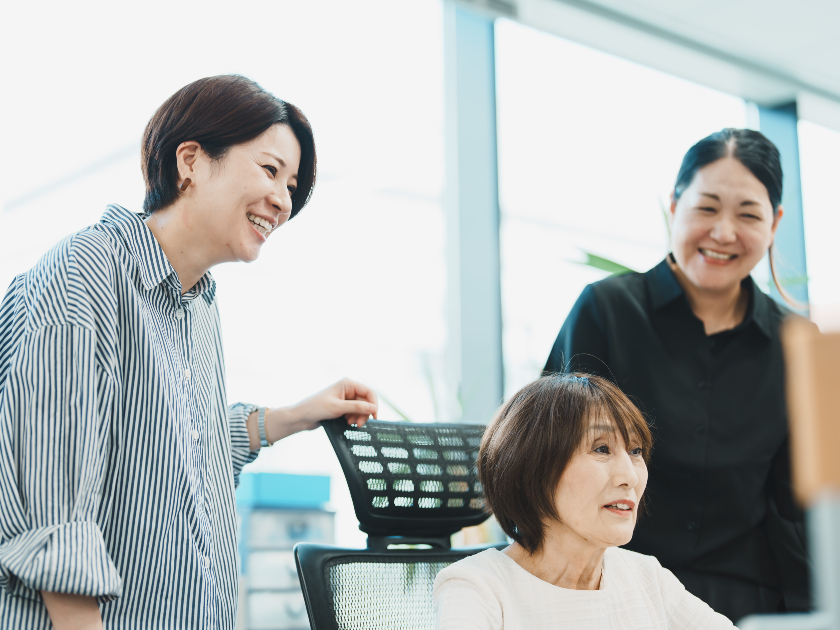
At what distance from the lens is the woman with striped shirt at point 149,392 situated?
1003 mm

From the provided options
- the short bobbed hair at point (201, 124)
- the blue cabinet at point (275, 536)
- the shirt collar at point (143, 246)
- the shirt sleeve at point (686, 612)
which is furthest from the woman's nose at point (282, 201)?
the blue cabinet at point (275, 536)

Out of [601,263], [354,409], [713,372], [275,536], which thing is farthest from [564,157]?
[354,409]

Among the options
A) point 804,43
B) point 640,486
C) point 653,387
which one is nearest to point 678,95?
point 804,43

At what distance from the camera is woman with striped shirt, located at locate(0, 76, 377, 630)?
3.29 ft

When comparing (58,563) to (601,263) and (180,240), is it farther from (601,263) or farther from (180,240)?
(601,263)

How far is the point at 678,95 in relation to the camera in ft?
14.4

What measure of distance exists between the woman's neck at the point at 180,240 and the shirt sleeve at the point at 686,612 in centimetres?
96

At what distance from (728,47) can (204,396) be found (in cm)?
372

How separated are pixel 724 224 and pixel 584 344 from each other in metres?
0.38

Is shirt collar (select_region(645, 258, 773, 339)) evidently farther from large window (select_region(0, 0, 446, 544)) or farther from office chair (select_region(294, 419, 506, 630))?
large window (select_region(0, 0, 446, 544))

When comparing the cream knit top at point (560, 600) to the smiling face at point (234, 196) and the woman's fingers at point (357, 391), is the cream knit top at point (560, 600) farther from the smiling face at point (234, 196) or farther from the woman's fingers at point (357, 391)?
the smiling face at point (234, 196)

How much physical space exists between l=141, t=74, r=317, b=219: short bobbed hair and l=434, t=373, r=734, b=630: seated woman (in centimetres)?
65

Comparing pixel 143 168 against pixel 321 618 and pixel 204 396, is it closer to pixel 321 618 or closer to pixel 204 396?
pixel 204 396

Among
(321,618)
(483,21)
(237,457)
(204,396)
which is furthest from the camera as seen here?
(483,21)
